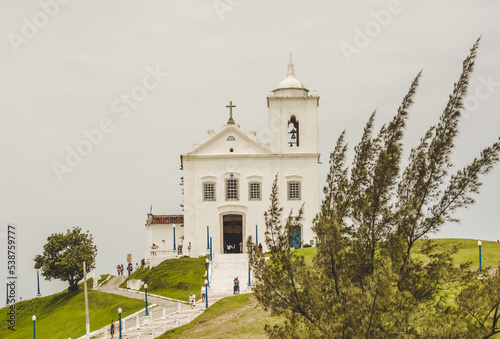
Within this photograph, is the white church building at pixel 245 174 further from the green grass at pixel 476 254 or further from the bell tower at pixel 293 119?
the green grass at pixel 476 254

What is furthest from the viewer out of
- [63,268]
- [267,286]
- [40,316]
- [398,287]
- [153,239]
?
[153,239]

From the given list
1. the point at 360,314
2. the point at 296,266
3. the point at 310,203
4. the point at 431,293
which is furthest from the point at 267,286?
the point at 310,203

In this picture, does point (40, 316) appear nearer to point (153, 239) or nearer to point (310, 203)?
point (153, 239)

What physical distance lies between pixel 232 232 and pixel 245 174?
3.91 metres

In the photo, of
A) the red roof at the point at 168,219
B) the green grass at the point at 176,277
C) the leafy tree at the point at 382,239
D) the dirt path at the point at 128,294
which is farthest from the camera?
the red roof at the point at 168,219

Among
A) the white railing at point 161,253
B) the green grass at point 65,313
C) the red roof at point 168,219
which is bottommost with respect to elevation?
the green grass at point 65,313

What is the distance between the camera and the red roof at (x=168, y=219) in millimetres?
49062

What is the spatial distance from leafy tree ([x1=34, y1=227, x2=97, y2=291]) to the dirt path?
201 cm

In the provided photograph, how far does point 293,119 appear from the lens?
43000mm

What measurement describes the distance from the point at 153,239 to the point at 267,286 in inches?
1439

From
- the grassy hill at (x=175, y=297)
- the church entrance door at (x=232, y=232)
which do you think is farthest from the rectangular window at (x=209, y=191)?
the grassy hill at (x=175, y=297)

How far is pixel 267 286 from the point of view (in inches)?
535

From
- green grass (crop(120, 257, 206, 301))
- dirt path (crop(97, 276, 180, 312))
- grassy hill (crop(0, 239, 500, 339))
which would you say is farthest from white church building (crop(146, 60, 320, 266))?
dirt path (crop(97, 276, 180, 312))

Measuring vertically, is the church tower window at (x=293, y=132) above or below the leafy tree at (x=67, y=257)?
above
